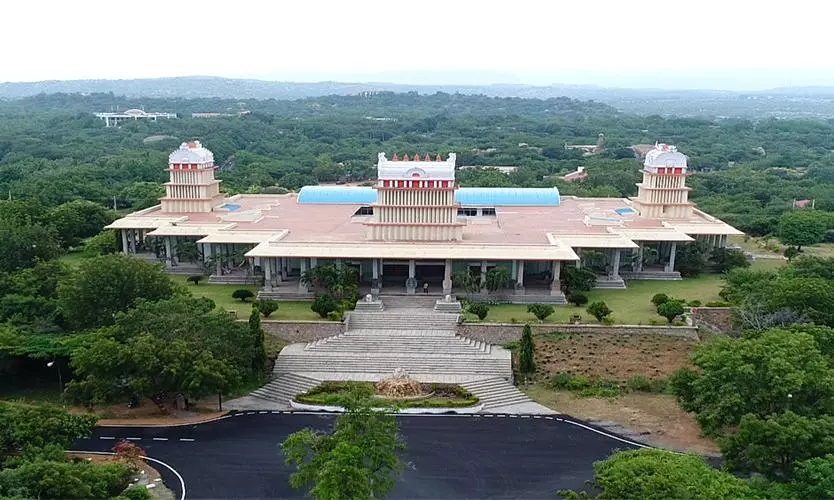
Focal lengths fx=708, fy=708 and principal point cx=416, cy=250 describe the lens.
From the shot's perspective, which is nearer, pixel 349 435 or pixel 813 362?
pixel 349 435

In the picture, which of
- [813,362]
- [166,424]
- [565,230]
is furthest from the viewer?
[565,230]

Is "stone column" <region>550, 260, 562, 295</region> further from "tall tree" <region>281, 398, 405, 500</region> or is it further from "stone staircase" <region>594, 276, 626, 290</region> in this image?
"tall tree" <region>281, 398, 405, 500</region>

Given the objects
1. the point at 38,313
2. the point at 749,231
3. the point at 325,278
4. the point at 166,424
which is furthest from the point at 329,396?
the point at 749,231

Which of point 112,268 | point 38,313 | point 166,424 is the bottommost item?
point 166,424

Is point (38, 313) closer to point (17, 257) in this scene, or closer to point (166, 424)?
point (17, 257)

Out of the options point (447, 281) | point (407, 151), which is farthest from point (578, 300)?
point (407, 151)

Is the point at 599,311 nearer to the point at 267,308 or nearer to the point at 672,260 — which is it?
the point at 672,260

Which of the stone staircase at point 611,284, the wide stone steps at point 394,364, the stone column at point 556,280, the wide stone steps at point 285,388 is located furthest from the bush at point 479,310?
the stone staircase at point 611,284
